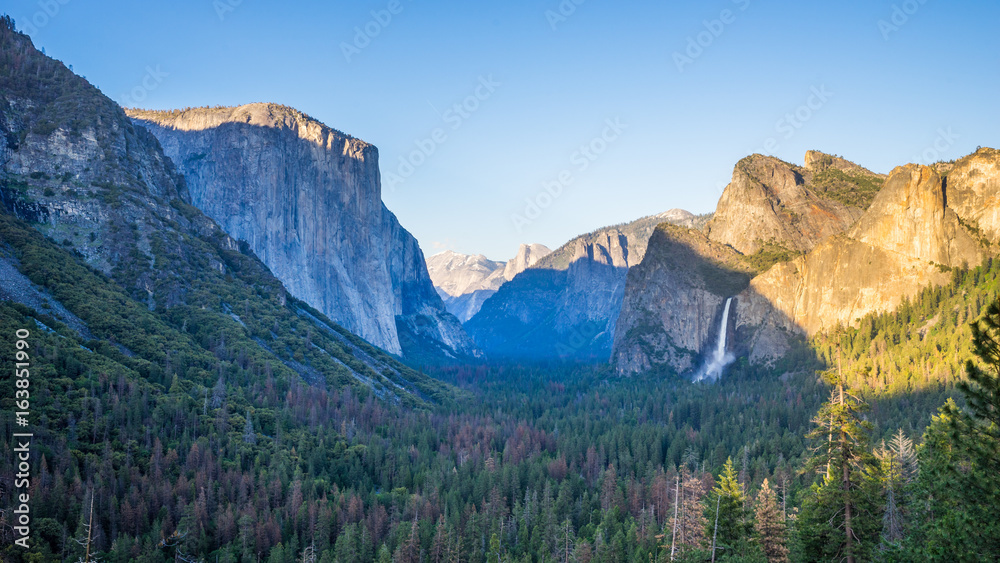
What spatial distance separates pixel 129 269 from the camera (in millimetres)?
131125

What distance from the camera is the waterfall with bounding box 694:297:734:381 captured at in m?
186

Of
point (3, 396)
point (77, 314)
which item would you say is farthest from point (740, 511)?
point (77, 314)

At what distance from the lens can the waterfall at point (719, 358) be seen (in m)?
186

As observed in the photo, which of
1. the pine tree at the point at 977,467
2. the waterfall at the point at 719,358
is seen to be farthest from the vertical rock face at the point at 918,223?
the pine tree at the point at 977,467

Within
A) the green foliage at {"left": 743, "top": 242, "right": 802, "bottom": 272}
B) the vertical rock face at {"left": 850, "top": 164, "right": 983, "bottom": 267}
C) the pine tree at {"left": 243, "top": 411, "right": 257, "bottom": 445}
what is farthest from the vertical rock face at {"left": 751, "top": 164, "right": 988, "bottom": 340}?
the pine tree at {"left": 243, "top": 411, "right": 257, "bottom": 445}

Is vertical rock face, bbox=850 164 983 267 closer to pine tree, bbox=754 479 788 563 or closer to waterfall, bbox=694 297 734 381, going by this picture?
waterfall, bbox=694 297 734 381

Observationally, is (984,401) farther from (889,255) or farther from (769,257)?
(769,257)

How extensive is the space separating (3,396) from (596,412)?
352ft

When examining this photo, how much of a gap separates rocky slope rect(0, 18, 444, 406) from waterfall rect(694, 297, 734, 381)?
78.1m

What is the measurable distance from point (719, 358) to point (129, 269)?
15135cm

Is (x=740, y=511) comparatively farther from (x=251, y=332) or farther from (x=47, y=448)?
(x=251, y=332)

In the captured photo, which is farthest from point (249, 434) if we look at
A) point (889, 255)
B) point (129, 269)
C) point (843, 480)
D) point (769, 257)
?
point (769, 257)

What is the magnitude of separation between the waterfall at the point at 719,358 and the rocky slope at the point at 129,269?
78.1 m

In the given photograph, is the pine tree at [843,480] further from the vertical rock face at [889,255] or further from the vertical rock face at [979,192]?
the vertical rock face at [979,192]
